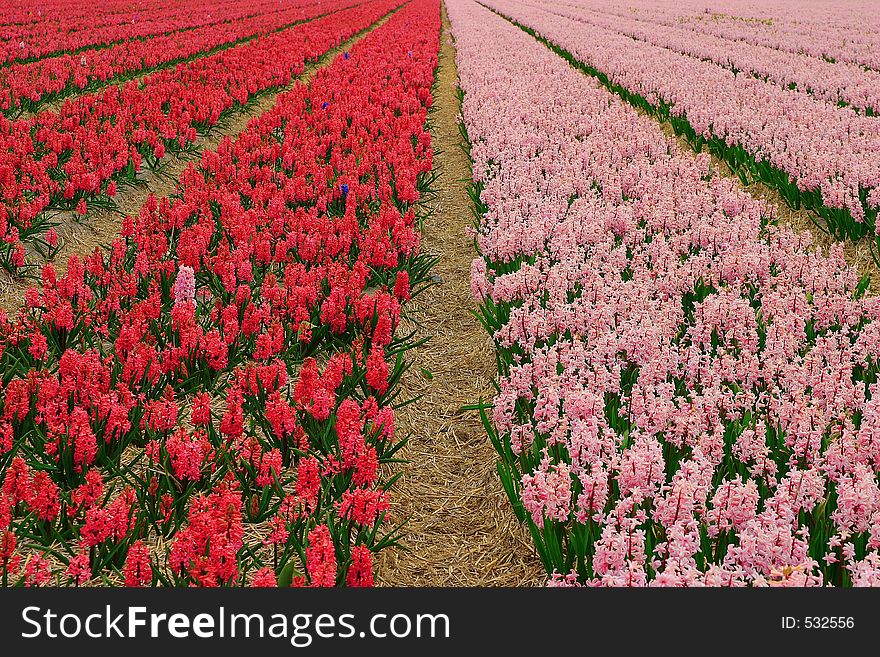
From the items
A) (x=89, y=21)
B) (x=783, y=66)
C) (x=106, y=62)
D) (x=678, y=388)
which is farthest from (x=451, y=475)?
(x=89, y=21)

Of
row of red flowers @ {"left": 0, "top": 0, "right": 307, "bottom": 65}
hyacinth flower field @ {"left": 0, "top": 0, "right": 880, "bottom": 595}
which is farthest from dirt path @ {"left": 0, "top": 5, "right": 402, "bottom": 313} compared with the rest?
row of red flowers @ {"left": 0, "top": 0, "right": 307, "bottom": 65}

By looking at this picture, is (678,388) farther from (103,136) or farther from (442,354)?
(103,136)

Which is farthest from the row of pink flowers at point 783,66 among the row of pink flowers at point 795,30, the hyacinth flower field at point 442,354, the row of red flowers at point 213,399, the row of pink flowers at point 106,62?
the row of pink flowers at point 106,62

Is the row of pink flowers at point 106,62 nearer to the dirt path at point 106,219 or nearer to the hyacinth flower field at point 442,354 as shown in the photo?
the hyacinth flower field at point 442,354

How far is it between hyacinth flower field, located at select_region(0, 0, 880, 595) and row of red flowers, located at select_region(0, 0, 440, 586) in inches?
1.0

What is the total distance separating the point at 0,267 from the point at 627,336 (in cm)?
615

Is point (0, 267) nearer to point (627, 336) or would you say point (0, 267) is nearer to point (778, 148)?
point (627, 336)

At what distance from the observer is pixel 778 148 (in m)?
9.07

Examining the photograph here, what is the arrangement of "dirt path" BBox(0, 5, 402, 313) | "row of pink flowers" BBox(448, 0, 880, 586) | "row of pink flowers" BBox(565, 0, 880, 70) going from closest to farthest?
"row of pink flowers" BBox(448, 0, 880, 586)
"dirt path" BBox(0, 5, 402, 313)
"row of pink flowers" BBox(565, 0, 880, 70)

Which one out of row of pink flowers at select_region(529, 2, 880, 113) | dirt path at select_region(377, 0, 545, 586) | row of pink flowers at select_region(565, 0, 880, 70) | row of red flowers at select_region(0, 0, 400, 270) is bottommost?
dirt path at select_region(377, 0, 545, 586)

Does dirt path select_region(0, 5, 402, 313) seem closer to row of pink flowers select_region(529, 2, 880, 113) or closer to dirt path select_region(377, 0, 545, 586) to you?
dirt path select_region(377, 0, 545, 586)

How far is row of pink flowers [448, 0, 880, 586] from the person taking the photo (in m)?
2.80

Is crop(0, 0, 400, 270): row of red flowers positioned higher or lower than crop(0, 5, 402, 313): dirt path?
higher

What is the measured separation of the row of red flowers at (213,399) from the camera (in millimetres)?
3127
